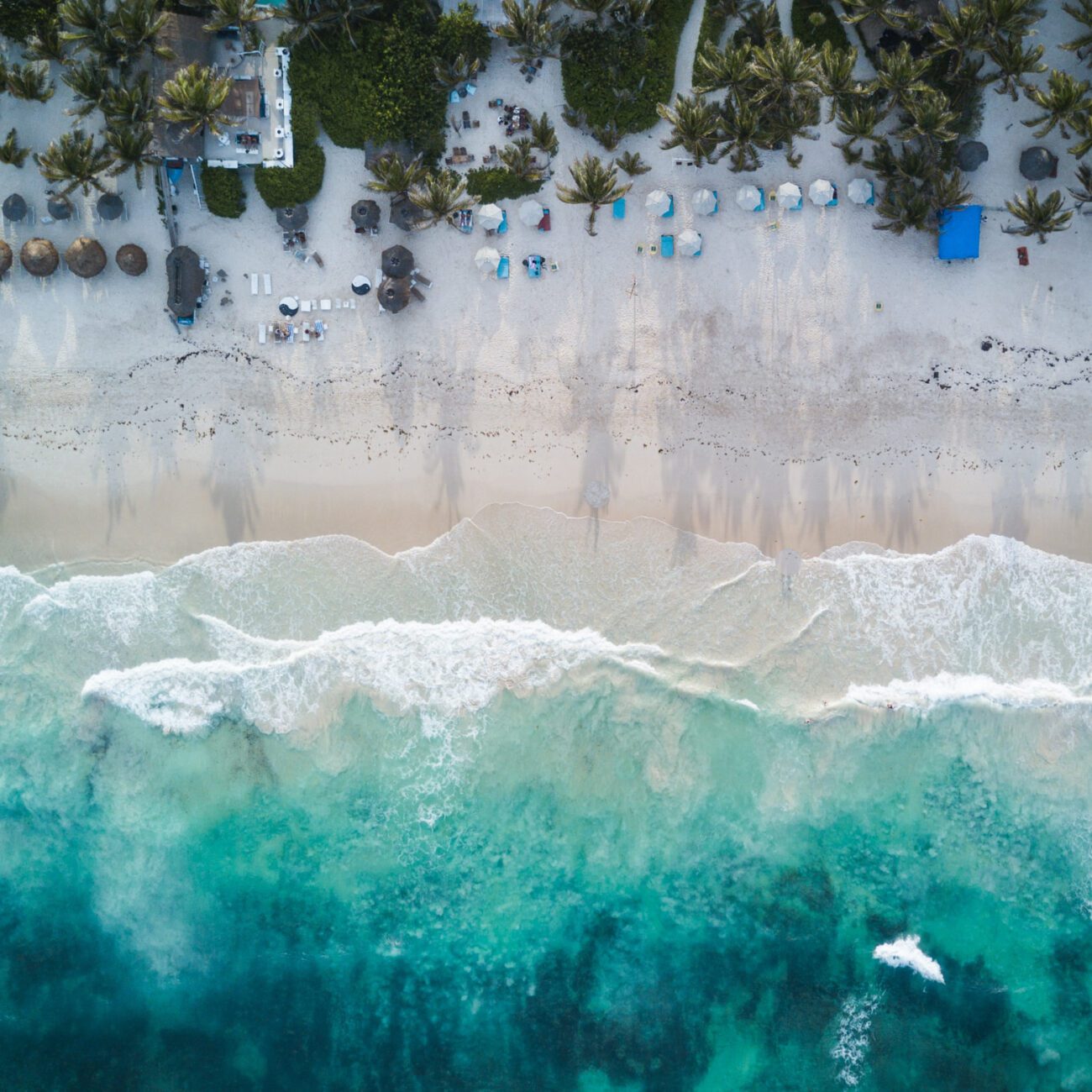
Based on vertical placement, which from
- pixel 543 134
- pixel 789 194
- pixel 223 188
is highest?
pixel 543 134

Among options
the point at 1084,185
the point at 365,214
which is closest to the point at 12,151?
the point at 365,214

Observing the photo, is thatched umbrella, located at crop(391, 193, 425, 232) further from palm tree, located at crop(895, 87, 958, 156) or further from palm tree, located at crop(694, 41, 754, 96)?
palm tree, located at crop(895, 87, 958, 156)

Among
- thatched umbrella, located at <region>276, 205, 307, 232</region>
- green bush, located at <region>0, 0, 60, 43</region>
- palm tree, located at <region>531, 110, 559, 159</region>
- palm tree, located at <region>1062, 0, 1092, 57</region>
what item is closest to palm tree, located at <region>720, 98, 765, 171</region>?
palm tree, located at <region>531, 110, 559, 159</region>

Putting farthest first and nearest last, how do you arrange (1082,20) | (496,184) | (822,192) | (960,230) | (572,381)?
1. (572,381)
2. (496,184)
3. (822,192)
4. (960,230)
5. (1082,20)

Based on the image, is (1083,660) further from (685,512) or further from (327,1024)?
(327,1024)

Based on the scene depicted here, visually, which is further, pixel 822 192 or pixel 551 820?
pixel 551 820

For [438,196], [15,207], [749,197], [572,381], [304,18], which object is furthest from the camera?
[572,381]

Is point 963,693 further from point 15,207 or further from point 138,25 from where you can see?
point 15,207

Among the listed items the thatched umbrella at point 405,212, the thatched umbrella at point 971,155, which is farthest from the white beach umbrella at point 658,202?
the thatched umbrella at point 971,155
